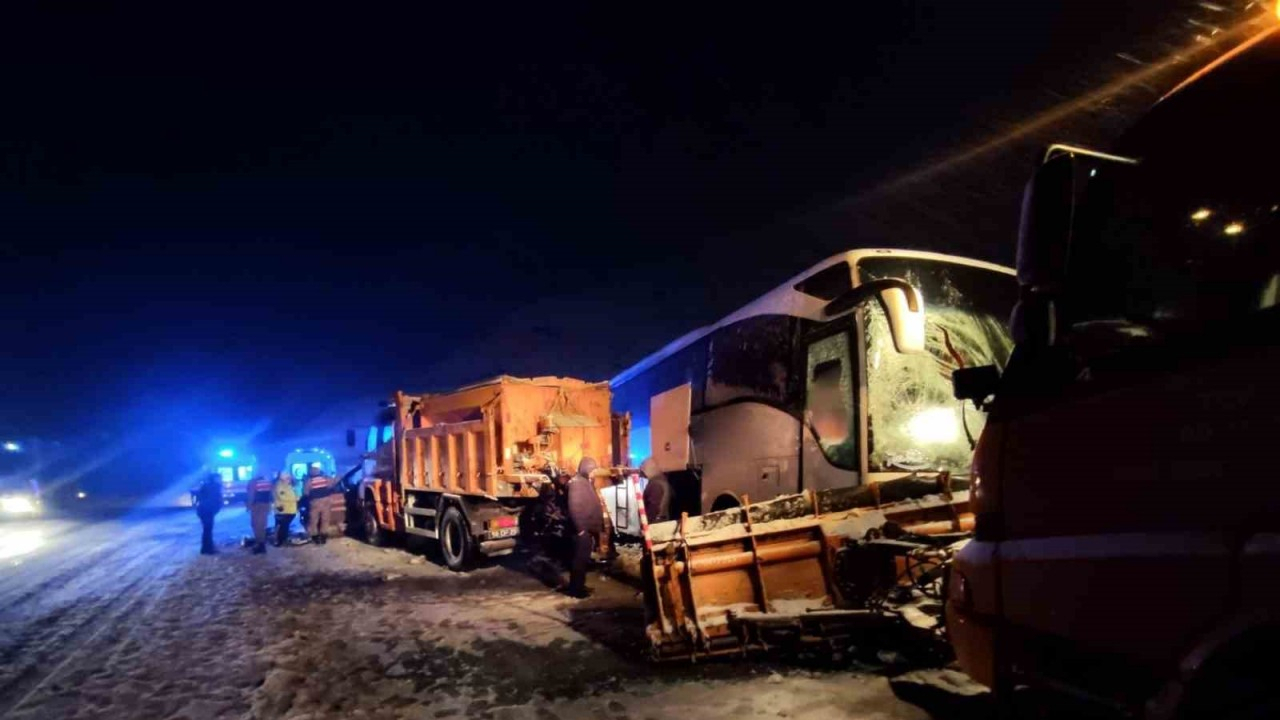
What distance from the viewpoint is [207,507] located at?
1334cm

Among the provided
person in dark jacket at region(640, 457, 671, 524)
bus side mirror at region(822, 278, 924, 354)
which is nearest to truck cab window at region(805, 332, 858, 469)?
bus side mirror at region(822, 278, 924, 354)

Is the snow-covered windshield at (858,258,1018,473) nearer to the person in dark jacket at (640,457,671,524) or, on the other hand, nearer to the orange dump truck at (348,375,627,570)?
the person in dark jacket at (640,457,671,524)

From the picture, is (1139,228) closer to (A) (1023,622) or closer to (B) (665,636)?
(A) (1023,622)

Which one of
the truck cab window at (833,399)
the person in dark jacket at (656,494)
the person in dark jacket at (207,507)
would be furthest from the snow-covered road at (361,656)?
the person in dark jacket at (207,507)

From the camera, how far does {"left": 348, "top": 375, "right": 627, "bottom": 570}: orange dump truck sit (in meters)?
10.0

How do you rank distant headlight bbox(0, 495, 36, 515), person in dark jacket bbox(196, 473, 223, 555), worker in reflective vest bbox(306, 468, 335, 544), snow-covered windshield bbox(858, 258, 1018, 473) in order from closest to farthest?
snow-covered windshield bbox(858, 258, 1018, 473) < person in dark jacket bbox(196, 473, 223, 555) < worker in reflective vest bbox(306, 468, 335, 544) < distant headlight bbox(0, 495, 36, 515)

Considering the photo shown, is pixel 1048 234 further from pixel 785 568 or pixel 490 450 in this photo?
pixel 490 450

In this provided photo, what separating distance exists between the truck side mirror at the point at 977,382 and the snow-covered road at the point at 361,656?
2419 millimetres

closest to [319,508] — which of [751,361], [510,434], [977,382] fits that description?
[510,434]

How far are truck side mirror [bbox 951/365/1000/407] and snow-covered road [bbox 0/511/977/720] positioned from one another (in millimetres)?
2419

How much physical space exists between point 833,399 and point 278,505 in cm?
1219

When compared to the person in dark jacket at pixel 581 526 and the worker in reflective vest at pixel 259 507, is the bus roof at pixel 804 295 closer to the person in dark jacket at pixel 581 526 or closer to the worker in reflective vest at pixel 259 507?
the person in dark jacket at pixel 581 526

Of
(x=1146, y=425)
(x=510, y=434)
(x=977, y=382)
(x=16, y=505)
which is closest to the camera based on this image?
(x=1146, y=425)

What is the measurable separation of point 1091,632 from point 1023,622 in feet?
1.08
